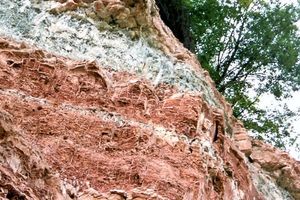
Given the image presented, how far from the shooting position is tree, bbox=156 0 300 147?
13383 mm

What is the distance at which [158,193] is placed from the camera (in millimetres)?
5375

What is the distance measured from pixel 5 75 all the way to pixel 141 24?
2.26 m

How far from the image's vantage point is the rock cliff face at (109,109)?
211 inches

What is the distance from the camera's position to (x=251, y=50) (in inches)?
539

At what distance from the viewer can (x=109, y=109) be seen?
6.37m

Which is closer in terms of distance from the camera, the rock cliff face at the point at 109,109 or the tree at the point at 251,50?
the rock cliff face at the point at 109,109

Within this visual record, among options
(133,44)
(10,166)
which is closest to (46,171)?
(10,166)

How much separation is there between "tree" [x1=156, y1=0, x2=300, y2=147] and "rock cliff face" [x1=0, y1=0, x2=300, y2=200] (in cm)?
490

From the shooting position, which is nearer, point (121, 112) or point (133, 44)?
point (121, 112)

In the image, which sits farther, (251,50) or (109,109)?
(251,50)

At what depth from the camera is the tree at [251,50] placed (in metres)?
13.4

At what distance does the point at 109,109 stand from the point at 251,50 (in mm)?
7861

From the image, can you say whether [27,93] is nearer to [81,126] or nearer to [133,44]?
[81,126]

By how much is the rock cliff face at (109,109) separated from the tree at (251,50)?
16.1ft
